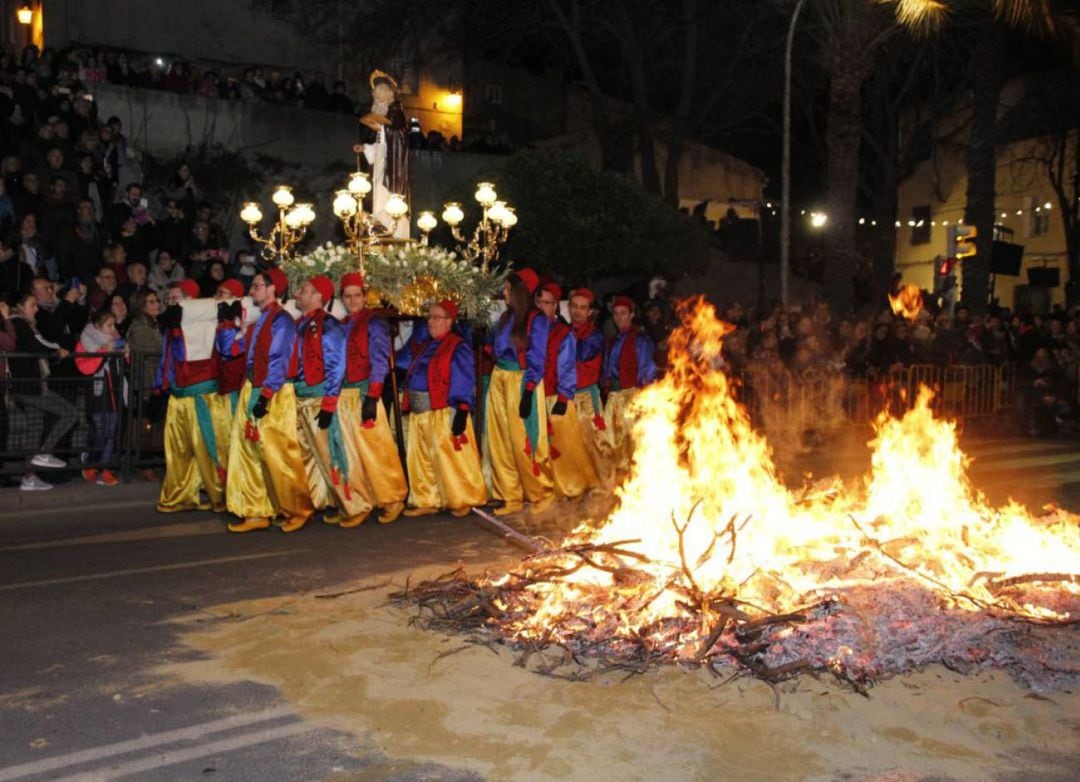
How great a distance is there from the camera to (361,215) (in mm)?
11703

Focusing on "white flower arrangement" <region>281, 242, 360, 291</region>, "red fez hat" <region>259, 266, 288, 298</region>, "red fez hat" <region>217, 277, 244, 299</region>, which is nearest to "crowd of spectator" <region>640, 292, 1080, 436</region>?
"white flower arrangement" <region>281, 242, 360, 291</region>

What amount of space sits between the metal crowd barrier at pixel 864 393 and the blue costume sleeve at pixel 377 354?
5.83 m

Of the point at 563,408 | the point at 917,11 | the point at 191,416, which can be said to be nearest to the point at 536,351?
the point at 563,408

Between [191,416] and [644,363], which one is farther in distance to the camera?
[644,363]

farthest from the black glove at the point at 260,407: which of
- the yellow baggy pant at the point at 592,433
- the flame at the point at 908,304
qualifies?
the flame at the point at 908,304

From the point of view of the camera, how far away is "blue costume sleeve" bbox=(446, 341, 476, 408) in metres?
10.1

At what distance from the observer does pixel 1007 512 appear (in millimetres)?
7914

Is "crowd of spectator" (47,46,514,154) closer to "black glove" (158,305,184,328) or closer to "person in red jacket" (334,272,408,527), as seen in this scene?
"black glove" (158,305,184,328)

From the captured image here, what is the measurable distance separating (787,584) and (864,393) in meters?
9.78

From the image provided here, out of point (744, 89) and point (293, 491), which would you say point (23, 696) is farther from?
point (744, 89)

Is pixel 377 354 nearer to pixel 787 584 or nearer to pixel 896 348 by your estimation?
pixel 787 584

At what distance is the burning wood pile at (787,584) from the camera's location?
5961 mm

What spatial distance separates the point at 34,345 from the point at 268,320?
11.1ft

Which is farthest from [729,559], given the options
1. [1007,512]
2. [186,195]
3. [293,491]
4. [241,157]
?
[241,157]
